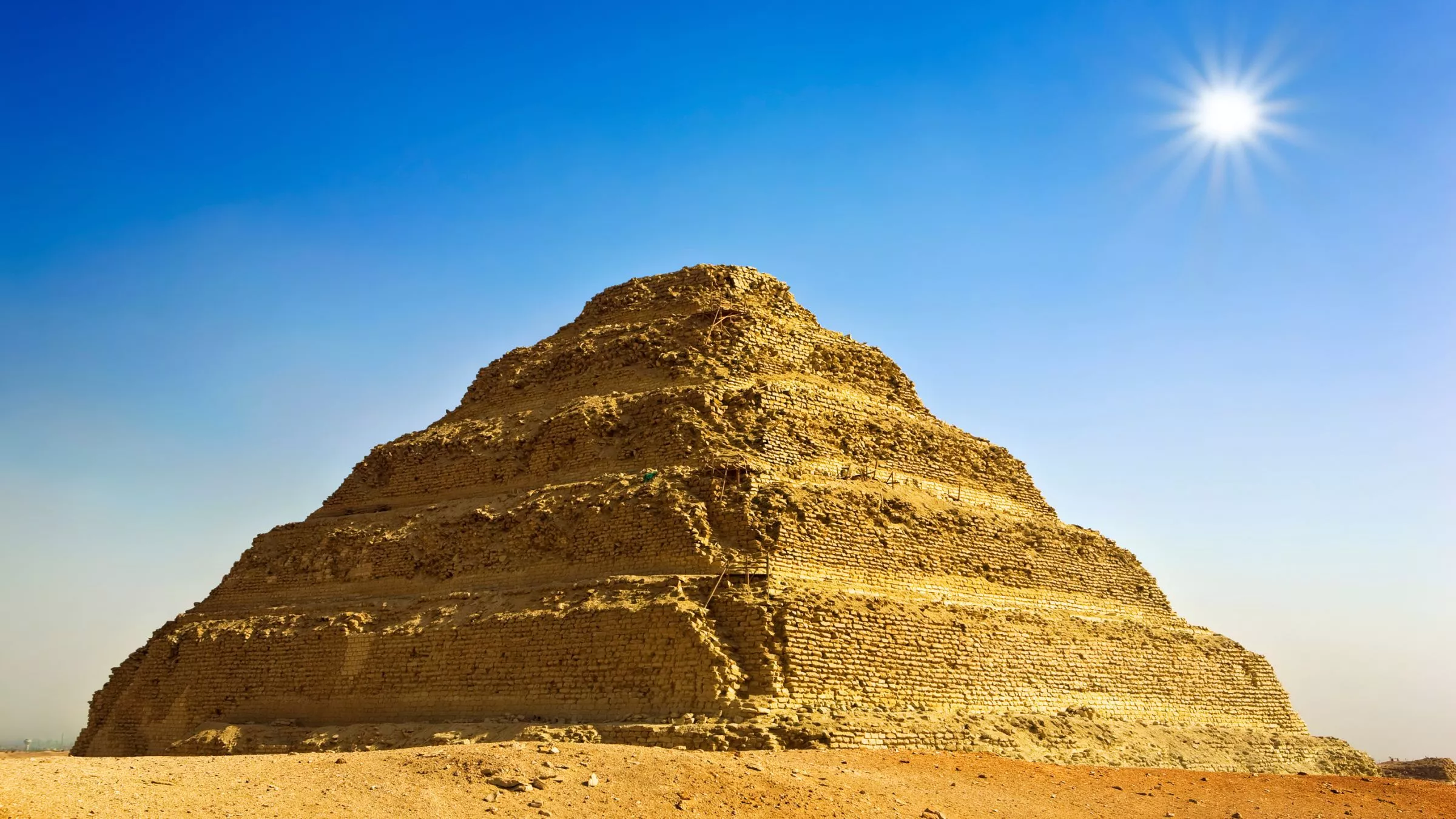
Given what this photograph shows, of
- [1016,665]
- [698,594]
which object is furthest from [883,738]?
[1016,665]

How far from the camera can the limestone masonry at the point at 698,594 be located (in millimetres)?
18375

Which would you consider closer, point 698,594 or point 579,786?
point 579,786

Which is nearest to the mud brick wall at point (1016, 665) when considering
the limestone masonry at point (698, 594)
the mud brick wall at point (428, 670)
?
Answer: the limestone masonry at point (698, 594)

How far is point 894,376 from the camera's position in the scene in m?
28.3

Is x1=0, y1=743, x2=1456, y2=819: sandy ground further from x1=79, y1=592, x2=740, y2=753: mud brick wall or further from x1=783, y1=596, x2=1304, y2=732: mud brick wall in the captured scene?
x1=79, y1=592, x2=740, y2=753: mud brick wall

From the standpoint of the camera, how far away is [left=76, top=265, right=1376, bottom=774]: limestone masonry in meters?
18.4

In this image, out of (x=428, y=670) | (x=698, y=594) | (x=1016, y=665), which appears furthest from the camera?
(x=1016, y=665)

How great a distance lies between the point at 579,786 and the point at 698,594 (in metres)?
5.11

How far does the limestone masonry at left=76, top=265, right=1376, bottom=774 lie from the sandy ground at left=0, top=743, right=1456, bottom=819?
995mm

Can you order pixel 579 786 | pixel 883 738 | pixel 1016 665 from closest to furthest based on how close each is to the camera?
pixel 579 786 → pixel 883 738 → pixel 1016 665

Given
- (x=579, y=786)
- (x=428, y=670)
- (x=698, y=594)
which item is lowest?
(x=579, y=786)

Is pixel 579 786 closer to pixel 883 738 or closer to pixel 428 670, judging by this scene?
pixel 883 738

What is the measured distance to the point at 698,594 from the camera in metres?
18.9

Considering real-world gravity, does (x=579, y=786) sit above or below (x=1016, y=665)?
below
